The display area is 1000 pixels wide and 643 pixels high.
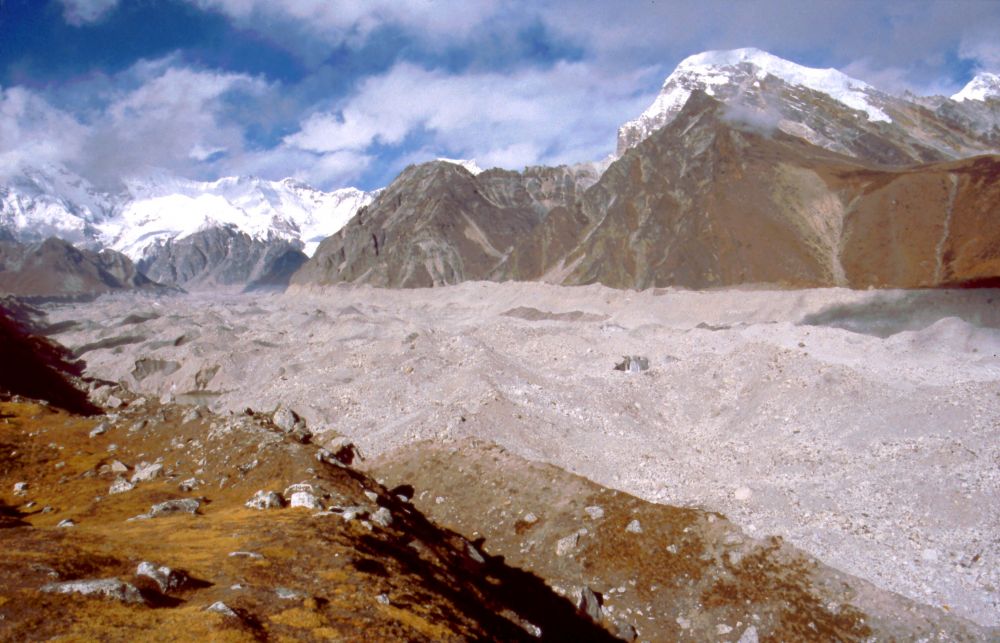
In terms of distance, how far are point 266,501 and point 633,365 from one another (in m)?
24.3

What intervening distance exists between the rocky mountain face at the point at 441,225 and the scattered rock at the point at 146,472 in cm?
10619

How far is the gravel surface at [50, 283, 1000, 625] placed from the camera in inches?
659

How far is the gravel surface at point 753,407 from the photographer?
1675 cm

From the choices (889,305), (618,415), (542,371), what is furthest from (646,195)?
(618,415)

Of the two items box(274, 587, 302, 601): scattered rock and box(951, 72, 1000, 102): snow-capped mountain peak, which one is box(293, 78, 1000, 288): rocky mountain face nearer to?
box(951, 72, 1000, 102): snow-capped mountain peak

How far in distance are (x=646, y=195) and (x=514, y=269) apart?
31.4 metres

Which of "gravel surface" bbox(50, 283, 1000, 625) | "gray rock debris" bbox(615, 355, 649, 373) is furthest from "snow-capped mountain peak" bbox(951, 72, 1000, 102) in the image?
"gray rock debris" bbox(615, 355, 649, 373)

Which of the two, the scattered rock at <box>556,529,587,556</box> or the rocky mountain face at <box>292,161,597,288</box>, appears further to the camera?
the rocky mountain face at <box>292,161,597,288</box>

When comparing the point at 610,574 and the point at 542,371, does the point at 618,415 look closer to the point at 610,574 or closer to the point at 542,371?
the point at 542,371

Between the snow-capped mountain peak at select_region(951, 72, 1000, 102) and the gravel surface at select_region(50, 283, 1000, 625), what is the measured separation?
517 ft

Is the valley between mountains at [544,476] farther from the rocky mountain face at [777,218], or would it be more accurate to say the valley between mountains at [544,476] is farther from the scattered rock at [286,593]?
the rocky mountain face at [777,218]

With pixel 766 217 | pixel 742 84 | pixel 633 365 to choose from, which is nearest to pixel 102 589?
pixel 633 365

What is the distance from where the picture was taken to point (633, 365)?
116ft

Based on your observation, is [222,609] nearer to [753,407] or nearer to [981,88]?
[753,407]
